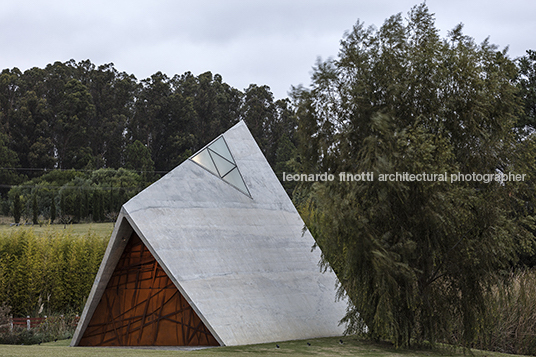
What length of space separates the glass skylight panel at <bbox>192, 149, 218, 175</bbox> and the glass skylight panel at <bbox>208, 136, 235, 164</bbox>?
417mm

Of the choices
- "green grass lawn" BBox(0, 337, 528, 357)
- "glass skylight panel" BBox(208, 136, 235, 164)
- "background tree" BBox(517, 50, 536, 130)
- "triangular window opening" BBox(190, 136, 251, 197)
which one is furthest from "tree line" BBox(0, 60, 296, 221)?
"green grass lawn" BBox(0, 337, 528, 357)

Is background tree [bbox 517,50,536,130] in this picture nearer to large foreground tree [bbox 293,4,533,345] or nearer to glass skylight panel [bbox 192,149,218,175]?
large foreground tree [bbox 293,4,533,345]

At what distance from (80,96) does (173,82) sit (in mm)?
13301

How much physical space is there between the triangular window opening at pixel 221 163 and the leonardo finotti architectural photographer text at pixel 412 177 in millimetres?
3072

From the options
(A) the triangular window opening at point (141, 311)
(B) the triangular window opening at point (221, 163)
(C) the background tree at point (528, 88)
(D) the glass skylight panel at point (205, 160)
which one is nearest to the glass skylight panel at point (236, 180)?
(B) the triangular window opening at point (221, 163)

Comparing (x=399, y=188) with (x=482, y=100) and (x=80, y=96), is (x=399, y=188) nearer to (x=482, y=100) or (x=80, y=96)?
(x=482, y=100)

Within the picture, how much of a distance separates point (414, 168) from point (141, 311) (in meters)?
7.61

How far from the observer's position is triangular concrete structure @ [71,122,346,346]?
1157 cm

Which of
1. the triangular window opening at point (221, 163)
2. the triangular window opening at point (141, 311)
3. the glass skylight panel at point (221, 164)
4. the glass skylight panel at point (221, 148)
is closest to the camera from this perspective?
the triangular window opening at point (141, 311)

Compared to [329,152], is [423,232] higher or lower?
lower

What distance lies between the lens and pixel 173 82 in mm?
66500

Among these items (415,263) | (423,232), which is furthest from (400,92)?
(415,263)

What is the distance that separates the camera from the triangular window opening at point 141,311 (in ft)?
39.3

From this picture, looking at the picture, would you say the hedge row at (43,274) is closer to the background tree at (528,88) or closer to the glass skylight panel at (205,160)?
the glass skylight panel at (205,160)
